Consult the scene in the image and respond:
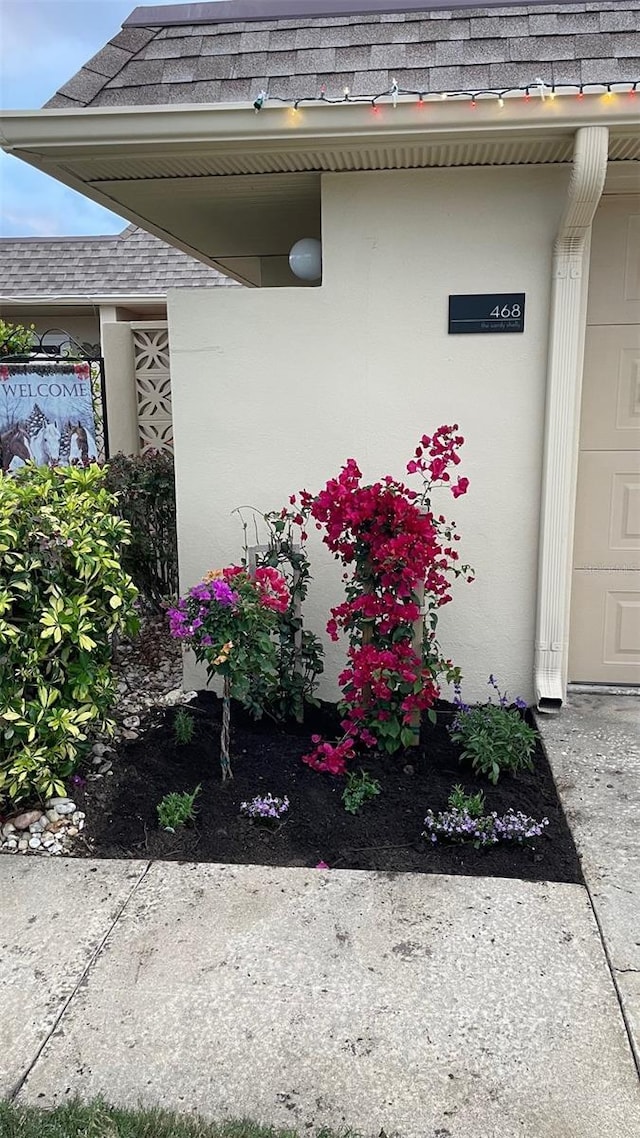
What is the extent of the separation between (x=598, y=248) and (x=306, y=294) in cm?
149

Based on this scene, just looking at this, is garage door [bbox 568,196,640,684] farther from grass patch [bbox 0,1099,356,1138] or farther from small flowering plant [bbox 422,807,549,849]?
grass patch [bbox 0,1099,356,1138]

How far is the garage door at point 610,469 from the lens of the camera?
4027mm

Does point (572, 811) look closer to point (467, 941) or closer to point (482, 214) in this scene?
point (467, 941)

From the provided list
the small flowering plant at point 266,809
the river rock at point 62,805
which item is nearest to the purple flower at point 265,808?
the small flowering plant at point 266,809

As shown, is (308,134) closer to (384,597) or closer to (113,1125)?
(384,597)

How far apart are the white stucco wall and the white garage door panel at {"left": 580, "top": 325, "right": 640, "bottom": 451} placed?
39 centimetres

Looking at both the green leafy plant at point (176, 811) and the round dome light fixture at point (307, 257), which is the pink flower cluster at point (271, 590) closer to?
the green leafy plant at point (176, 811)

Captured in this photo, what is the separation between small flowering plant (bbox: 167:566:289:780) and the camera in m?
3.26

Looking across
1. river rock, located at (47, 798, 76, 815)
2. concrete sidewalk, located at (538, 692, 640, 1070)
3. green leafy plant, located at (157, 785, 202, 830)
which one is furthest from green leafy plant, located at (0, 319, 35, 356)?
concrete sidewalk, located at (538, 692, 640, 1070)

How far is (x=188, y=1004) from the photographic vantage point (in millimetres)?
2250

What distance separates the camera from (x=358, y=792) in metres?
3.27

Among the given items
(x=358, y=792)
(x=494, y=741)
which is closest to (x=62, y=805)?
(x=358, y=792)

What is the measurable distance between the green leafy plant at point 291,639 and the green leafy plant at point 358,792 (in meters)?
0.67

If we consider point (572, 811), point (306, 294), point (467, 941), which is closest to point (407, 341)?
point (306, 294)
